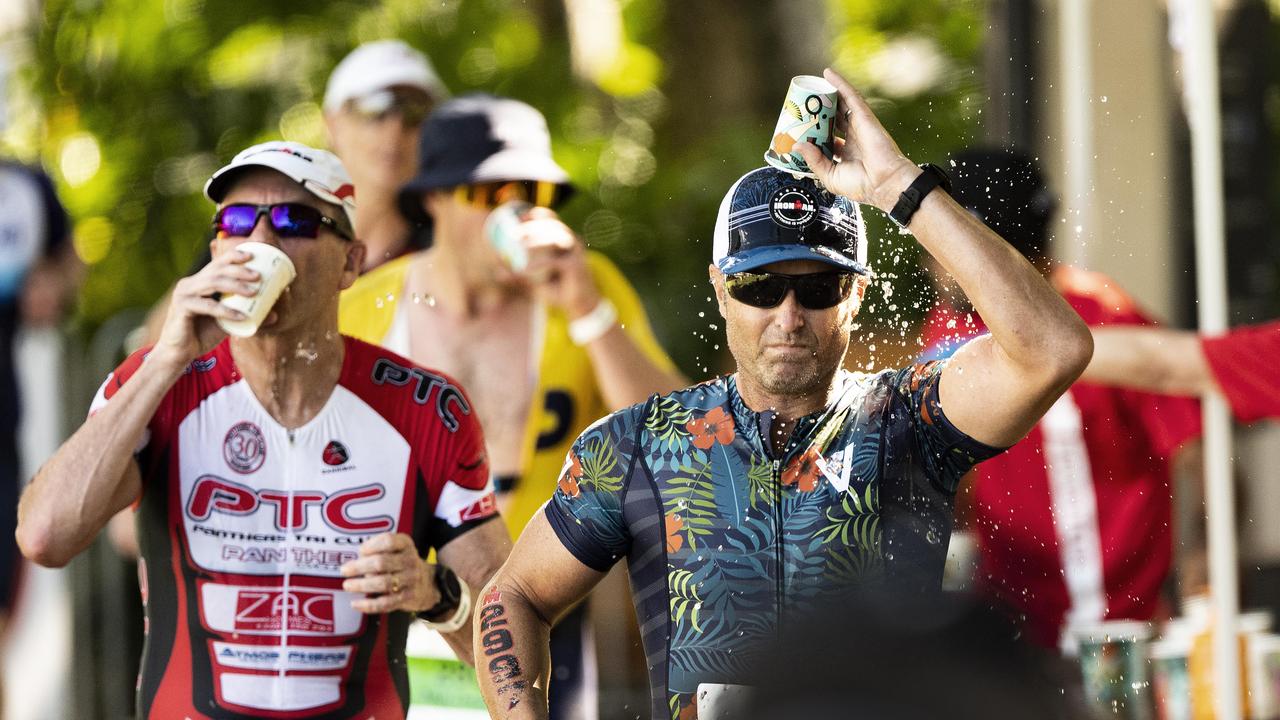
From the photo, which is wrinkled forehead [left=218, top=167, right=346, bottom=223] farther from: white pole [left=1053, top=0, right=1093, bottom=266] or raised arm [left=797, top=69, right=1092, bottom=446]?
white pole [left=1053, top=0, right=1093, bottom=266]

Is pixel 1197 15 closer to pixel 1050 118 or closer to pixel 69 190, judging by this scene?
pixel 1050 118

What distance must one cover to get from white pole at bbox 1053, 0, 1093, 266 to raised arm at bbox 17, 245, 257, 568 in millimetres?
2073

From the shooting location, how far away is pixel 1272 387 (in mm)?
4316

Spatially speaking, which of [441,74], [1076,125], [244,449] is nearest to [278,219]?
[244,449]

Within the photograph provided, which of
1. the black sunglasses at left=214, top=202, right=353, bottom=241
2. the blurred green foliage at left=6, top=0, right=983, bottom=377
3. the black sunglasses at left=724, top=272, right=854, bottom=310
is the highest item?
the blurred green foliage at left=6, top=0, right=983, bottom=377

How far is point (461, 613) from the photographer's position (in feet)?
11.0

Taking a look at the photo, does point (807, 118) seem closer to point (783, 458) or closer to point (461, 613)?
point (783, 458)

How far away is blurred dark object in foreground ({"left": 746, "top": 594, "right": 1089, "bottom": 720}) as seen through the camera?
→ 131cm

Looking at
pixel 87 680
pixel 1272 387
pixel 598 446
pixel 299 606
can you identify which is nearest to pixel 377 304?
pixel 299 606

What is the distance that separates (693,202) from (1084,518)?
415cm

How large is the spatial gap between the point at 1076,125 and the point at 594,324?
73.3 inches

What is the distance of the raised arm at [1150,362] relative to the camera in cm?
418

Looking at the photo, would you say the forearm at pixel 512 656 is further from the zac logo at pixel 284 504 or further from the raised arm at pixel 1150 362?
the raised arm at pixel 1150 362

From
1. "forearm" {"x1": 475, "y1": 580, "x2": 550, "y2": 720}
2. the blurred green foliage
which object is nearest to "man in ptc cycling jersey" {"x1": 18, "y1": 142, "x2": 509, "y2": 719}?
"forearm" {"x1": 475, "y1": 580, "x2": 550, "y2": 720}
